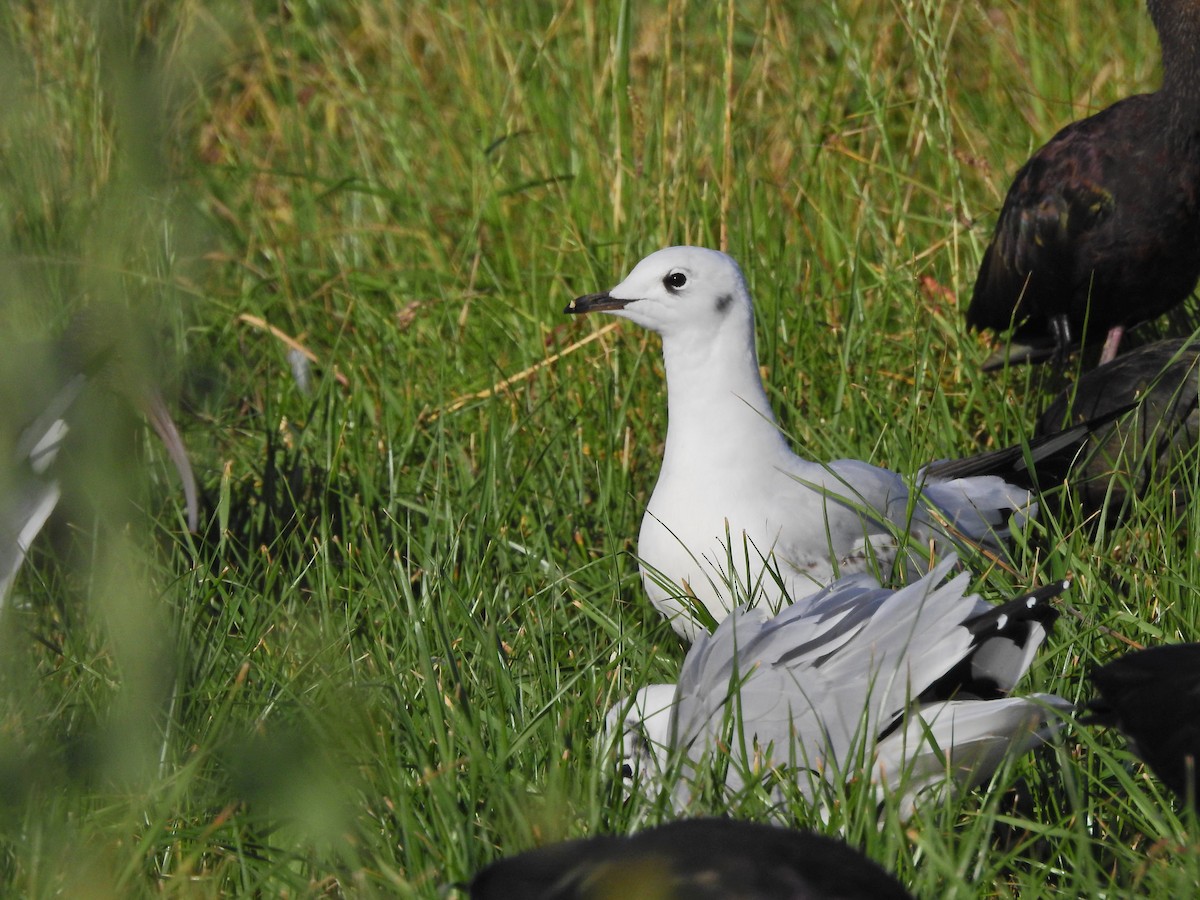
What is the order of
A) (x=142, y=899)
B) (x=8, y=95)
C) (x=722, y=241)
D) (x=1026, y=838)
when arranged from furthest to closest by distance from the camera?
1. (x=722, y=241)
2. (x=1026, y=838)
3. (x=142, y=899)
4. (x=8, y=95)

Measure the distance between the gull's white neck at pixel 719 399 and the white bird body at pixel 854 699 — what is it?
0.67m

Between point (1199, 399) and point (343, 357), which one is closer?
point (1199, 399)

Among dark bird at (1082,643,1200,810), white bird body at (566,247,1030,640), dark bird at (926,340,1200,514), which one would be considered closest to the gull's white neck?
white bird body at (566,247,1030,640)

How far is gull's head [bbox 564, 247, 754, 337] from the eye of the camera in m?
2.96

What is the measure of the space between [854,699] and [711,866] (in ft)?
2.30

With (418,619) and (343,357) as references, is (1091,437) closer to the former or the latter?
(418,619)

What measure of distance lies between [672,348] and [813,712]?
109 cm

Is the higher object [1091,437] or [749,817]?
[1091,437]

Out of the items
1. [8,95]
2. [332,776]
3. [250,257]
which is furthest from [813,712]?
[250,257]

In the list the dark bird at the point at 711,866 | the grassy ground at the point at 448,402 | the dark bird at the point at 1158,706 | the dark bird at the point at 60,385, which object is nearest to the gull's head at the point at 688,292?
the grassy ground at the point at 448,402

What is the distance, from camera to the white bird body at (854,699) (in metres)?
1.98

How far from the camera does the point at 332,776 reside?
0.92m

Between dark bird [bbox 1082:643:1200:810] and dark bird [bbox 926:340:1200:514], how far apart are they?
2.95 feet

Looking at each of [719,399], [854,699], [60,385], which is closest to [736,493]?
[719,399]
